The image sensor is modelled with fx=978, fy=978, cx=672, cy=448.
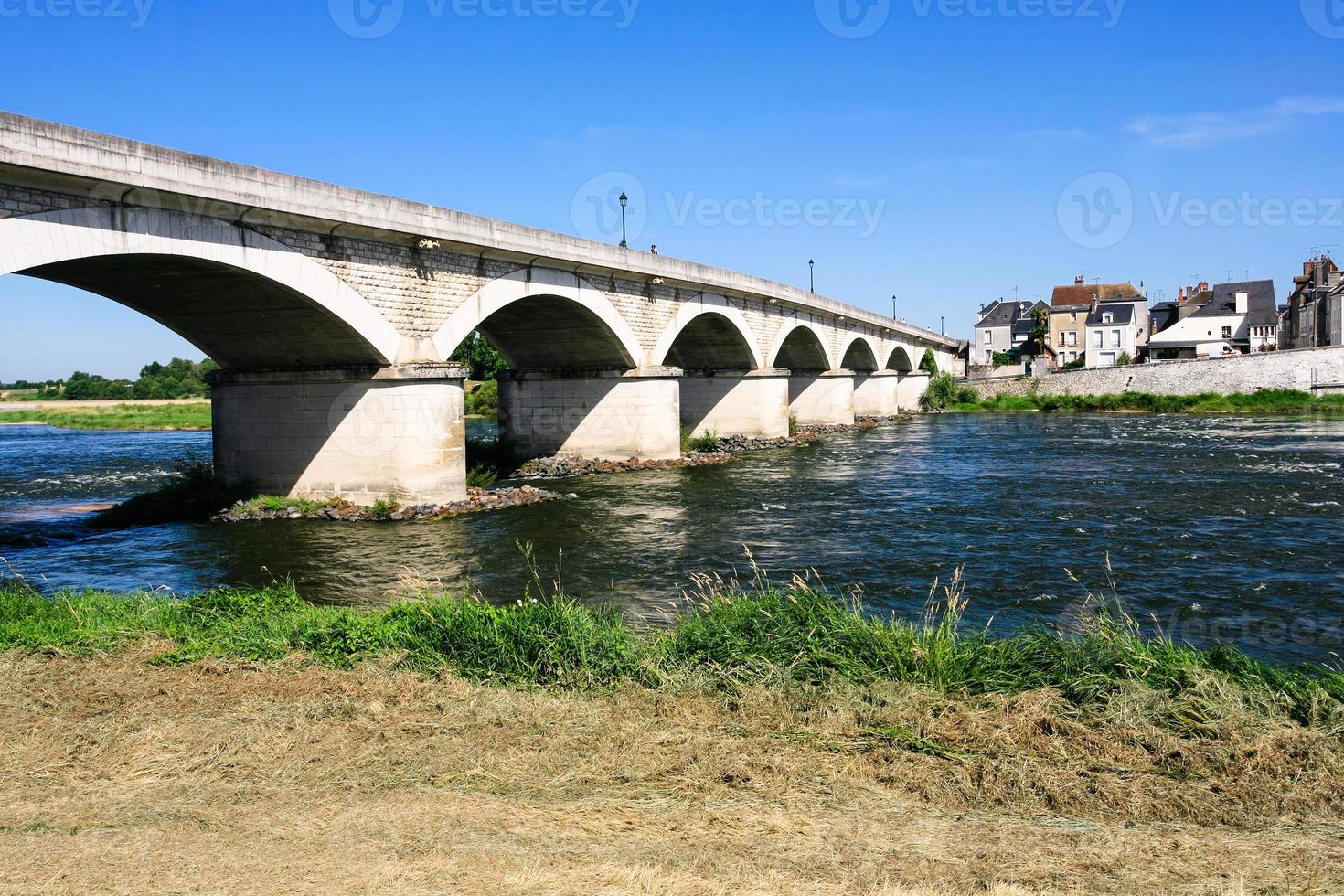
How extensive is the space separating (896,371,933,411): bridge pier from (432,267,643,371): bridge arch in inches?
1457

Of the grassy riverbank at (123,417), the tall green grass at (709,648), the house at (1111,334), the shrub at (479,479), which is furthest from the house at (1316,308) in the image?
the grassy riverbank at (123,417)

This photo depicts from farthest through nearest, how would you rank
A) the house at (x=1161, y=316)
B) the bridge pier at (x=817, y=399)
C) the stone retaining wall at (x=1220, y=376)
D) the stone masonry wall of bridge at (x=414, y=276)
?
the house at (x=1161, y=316)
the stone retaining wall at (x=1220, y=376)
the bridge pier at (x=817, y=399)
the stone masonry wall of bridge at (x=414, y=276)

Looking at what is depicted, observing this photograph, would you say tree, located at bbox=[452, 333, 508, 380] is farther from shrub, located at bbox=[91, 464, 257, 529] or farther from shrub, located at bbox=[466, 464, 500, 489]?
shrub, located at bbox=[91, 464, 257, 529]

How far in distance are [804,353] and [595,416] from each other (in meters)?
19.7

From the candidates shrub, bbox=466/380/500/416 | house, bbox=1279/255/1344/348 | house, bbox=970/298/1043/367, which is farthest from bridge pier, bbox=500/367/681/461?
house, bbox=970/298/1043/367

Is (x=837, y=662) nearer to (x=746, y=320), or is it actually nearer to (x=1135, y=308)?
(x=746, y=320)

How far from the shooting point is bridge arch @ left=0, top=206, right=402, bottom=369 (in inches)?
479

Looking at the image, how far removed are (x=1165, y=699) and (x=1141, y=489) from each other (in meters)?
16.6

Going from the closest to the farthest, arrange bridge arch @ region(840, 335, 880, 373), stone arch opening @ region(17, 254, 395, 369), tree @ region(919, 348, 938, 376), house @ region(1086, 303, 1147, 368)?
stone arch opening @ region(17, 254, 395, 369), bridge arch @ region(840, 335, 880, 373), tree @ region(919, 348, 938, 376), house @ region(1086, 303, 1147, 368)

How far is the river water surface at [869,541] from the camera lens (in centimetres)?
1177

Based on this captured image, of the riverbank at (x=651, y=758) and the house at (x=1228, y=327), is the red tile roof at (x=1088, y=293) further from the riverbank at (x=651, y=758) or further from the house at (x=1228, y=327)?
the riverbank at (x=651, y=758)

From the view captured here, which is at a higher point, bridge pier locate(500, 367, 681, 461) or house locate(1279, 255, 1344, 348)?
house locate(1279, 255, 1344, 348)

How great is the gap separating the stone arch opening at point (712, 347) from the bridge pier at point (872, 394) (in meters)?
18.8

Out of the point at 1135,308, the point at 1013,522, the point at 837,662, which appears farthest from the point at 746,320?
the point at 1135,308
